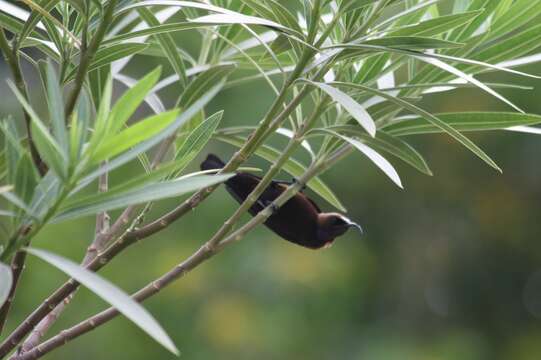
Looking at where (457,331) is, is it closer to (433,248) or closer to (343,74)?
(433,248)

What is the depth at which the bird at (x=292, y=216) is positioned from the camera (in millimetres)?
1311

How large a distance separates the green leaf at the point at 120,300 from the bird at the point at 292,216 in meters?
0.54

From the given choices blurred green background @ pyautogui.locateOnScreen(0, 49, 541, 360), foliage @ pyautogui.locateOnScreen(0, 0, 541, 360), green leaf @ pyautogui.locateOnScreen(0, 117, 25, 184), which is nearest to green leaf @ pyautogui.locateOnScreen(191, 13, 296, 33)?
foliage @ pyautogui.locateOnScreen(0, 0, 541, 360)

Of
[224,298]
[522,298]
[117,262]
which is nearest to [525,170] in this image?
[522,298]

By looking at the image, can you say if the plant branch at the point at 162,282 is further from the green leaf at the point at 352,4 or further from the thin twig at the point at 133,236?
the green leaf at the point at 352,4

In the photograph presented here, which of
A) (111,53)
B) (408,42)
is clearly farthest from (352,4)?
(111,53)

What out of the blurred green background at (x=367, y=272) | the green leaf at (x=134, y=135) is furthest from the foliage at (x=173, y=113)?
the blurred green background at (x=367, y=272)

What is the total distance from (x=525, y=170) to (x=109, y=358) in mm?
2410

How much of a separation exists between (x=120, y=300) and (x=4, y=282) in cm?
Result: 11

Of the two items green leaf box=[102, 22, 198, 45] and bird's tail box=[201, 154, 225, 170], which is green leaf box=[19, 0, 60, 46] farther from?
bird's tail box=[201, 154, 225, 170]

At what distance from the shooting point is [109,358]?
4.12m

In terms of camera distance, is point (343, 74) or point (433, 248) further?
point (433, 248)

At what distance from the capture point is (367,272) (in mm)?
5176

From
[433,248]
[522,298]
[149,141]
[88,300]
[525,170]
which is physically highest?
[149,141]
